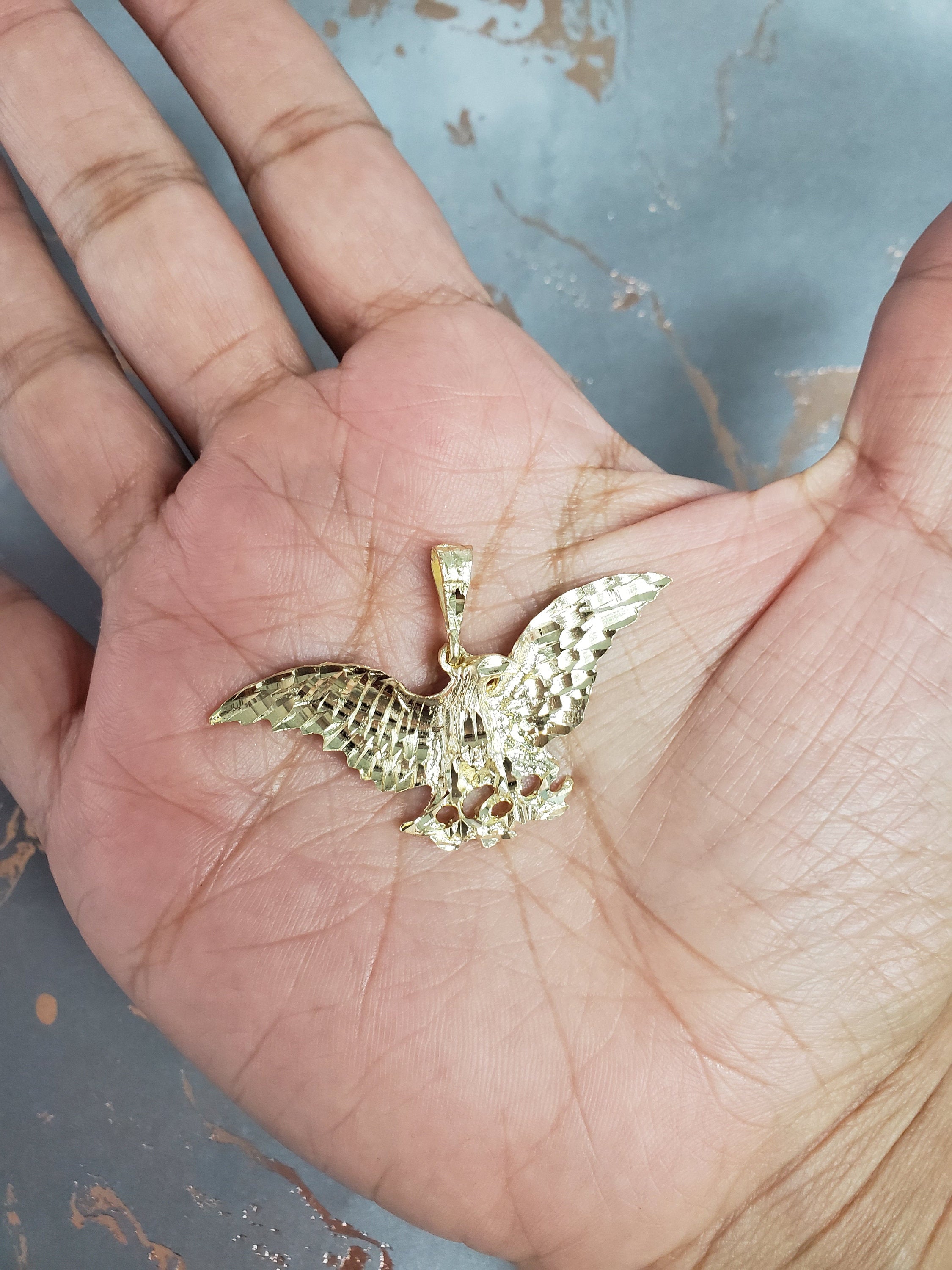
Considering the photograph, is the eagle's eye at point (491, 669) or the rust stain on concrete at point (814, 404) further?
the rust stain on concrete at point (814, 404)

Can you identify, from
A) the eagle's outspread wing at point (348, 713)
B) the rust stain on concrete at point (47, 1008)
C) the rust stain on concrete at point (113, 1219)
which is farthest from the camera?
the rust stain on concrete at point (47, 1008)

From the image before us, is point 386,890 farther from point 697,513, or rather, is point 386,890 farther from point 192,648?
point 697,513

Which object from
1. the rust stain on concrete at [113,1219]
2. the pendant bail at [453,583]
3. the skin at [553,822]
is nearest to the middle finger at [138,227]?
the skin at [553,822]

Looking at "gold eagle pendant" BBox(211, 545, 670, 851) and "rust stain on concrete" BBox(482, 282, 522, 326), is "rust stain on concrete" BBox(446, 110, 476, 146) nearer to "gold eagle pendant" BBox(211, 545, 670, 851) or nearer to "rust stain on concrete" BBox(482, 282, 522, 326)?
"rust stain on concrete" BBox(482, 282, 522, 326)

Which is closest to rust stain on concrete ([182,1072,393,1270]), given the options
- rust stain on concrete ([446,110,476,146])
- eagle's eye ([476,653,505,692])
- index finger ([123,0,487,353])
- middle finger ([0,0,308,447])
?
eagle's eye ([476,653,505,692])

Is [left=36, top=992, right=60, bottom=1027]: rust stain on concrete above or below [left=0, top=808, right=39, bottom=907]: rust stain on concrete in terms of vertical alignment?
below

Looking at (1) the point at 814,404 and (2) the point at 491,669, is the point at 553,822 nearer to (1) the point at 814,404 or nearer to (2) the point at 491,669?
(2) the point at 491,669

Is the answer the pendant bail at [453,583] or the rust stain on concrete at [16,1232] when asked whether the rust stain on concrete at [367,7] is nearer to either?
the pendant bail at [453,583]
